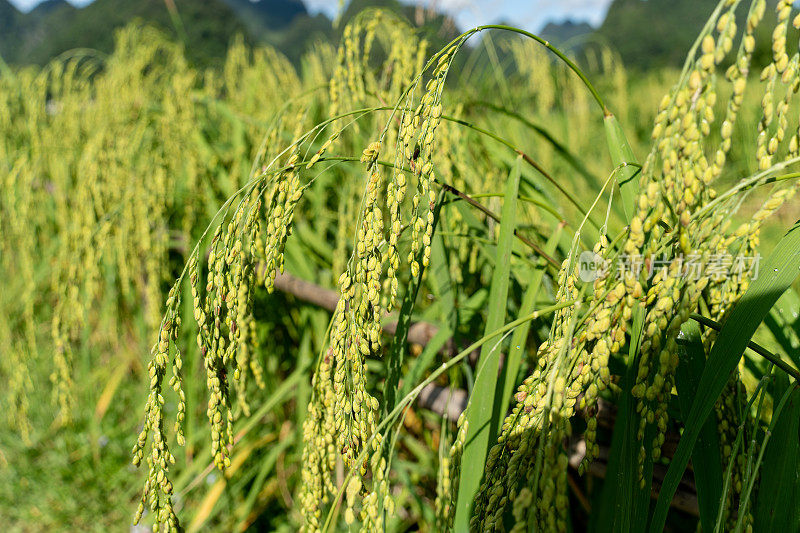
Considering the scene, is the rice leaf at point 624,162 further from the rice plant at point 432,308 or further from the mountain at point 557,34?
the mountain at point 557,34

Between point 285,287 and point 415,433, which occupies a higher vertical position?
point 285,287

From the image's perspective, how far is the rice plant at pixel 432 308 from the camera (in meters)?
0.66

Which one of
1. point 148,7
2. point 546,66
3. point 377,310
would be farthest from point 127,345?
point 148,7

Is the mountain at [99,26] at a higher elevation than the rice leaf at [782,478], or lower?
higher

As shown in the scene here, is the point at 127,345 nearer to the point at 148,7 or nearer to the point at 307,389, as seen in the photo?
the point at 307,389

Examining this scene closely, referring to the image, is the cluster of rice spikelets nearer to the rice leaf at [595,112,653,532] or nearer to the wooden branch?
the rice leaf at [595,112,653,532]

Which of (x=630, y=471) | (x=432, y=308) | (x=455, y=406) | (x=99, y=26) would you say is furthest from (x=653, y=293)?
(x=99, y=26)

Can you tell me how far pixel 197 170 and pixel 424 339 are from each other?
4.25ft

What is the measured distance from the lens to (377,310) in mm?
761

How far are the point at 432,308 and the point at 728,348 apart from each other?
97cm

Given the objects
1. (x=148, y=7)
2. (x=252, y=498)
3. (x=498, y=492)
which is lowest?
(x=252, y=498)

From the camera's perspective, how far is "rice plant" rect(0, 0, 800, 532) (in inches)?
26.1

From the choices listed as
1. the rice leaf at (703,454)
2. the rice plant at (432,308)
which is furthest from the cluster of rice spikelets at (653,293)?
the rice leaf at (703,454)

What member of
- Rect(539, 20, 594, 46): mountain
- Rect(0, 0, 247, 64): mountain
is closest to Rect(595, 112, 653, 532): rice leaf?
Rect(539, 20, 594, 46): mountain
